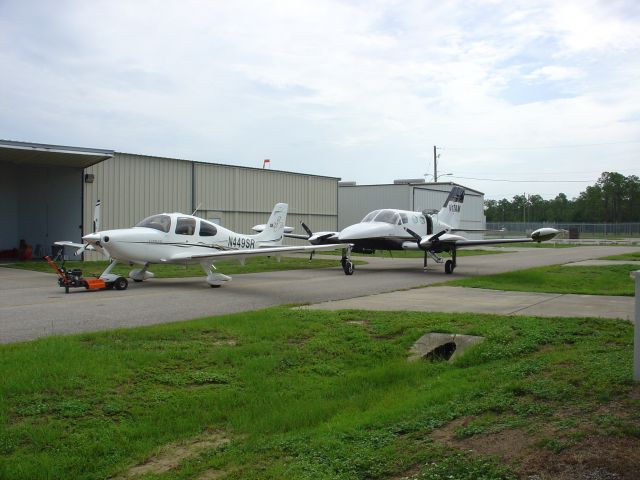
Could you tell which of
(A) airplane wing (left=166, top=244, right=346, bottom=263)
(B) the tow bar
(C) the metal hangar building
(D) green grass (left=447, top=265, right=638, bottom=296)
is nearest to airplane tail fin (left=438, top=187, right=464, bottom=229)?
(D) green grass (left=447, top=265, right=638, bottom=296)

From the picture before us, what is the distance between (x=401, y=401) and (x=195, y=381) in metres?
2.39

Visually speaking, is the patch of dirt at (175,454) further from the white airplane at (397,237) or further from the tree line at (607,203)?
the tree line at (607,203)

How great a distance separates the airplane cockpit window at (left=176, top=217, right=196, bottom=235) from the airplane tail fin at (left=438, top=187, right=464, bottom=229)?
12.1m

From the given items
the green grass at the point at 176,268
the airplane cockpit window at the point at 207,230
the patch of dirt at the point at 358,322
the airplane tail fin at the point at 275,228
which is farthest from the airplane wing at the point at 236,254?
the patch of dirt at the point at 358,322

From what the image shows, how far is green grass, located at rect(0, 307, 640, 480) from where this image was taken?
4637 millimetres

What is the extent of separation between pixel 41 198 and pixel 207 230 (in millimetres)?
16132

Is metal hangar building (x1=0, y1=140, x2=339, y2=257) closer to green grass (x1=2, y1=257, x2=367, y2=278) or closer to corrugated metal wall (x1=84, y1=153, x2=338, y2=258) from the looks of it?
corrugated metal wall (x1=84, y1=153, x2=338, y2=258)

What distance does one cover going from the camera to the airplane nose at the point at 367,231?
21766 mm

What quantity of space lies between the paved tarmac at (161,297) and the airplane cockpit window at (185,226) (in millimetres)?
1535

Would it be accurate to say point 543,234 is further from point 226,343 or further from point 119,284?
point 226,343

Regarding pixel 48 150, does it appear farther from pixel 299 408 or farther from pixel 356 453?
pixel 356 453

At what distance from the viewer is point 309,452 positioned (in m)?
4.86

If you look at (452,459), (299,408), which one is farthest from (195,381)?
(452,459)

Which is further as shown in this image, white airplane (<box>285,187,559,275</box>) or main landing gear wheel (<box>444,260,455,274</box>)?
white airplane (<box>285,187,559,275</box>)
